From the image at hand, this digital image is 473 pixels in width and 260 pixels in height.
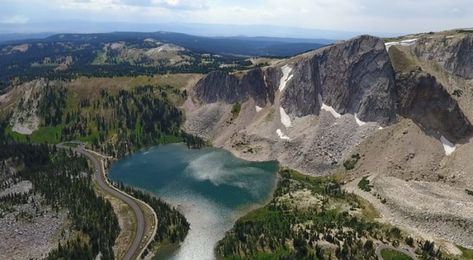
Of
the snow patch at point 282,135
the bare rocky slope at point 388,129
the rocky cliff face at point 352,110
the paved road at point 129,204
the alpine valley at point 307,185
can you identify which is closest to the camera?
the paved road at point 129,204

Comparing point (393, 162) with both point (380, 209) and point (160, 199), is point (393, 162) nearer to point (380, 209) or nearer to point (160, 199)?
point (380, 209)

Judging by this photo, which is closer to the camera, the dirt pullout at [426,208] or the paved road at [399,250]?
the paved road at [399,250]

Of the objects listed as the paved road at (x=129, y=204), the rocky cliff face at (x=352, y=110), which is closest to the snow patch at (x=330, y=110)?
the rocky cliff face at (x=352, y=110)

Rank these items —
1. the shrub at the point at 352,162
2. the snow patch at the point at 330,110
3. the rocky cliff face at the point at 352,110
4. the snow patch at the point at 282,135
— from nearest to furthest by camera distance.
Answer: the shrub at the point at 352,162
the rocky cliff face at the point at 352,110
the snow patch at the point at 330,110
the snow patch at the point at 282,135

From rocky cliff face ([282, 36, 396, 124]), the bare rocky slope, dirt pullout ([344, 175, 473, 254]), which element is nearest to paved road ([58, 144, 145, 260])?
the bare rocky slope

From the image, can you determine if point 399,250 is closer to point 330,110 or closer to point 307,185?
point 307,185

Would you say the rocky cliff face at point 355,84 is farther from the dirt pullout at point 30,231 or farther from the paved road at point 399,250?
the dirt pullout at point 30,231
